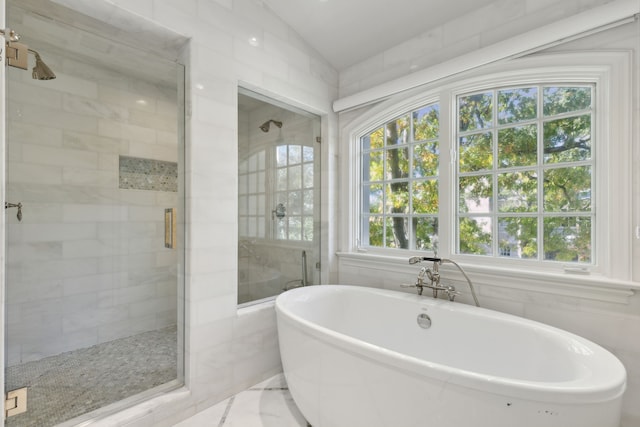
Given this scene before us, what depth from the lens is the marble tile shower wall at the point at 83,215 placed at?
191 centimetres

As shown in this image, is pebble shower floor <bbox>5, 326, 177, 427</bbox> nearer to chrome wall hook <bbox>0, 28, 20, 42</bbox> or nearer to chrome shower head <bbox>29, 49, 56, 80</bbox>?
chrome wall hook <bbox>0, 28, 20, 42</bbox>

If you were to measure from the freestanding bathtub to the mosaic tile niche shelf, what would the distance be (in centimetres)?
162

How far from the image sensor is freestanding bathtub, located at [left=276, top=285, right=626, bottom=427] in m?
0.96

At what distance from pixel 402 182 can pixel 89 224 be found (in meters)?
2.56

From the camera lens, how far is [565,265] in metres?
1.69

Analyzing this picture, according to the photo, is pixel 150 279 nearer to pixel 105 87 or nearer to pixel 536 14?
pixel 105 87

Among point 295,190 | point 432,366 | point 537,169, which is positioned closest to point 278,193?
point 295,190

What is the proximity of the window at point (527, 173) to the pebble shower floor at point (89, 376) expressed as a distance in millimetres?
2217

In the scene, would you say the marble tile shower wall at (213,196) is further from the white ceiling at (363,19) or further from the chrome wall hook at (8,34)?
the chrome wall hook at (8,34)

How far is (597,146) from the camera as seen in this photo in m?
1.63

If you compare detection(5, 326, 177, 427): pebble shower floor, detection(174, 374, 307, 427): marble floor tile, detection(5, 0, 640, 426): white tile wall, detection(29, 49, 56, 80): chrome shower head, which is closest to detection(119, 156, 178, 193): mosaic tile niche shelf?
detection(5, 0, 640, 426): white tile wall

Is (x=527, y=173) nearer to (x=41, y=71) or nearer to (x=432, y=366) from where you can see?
(x=432, y=366)

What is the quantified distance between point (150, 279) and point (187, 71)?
183cm

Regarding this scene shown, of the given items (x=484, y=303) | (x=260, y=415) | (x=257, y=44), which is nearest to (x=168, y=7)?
(x=257, y=44)
